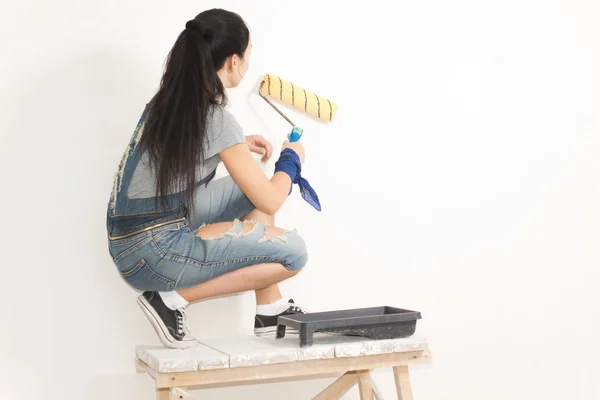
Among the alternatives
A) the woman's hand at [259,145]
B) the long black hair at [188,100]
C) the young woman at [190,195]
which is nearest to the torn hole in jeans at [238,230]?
the young woman at [190,195]

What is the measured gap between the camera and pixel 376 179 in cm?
231

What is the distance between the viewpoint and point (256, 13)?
2.19 metres

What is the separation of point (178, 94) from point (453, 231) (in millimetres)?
1099

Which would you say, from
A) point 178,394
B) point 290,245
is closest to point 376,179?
point 290,245

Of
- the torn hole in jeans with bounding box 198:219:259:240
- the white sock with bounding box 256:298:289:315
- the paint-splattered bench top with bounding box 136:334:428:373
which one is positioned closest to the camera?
the paint-splattered bench top with bounding box 136:334:428:373

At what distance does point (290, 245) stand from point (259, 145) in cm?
41

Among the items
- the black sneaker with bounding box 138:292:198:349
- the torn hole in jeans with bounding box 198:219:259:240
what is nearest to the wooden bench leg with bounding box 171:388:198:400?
the black sneaker with bounding box 138:292:198:349

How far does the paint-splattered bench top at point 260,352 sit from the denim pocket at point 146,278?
0.46 ft

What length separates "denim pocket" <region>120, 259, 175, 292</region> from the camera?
5.51 feet

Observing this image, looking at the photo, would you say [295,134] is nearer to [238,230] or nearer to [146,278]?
[238,230]

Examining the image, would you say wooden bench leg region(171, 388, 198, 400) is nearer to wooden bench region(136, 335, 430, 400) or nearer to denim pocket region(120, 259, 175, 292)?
wooden bench region(136, 335, 430, 400)

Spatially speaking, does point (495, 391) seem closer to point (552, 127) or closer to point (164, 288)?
point (552, 127)

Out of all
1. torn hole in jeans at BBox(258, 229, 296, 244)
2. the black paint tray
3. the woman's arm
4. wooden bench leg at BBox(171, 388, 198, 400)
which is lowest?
wooden bench leg at BBox(171, 388, 198, 400)

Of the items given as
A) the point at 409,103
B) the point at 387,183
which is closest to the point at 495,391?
the point at 387,183
